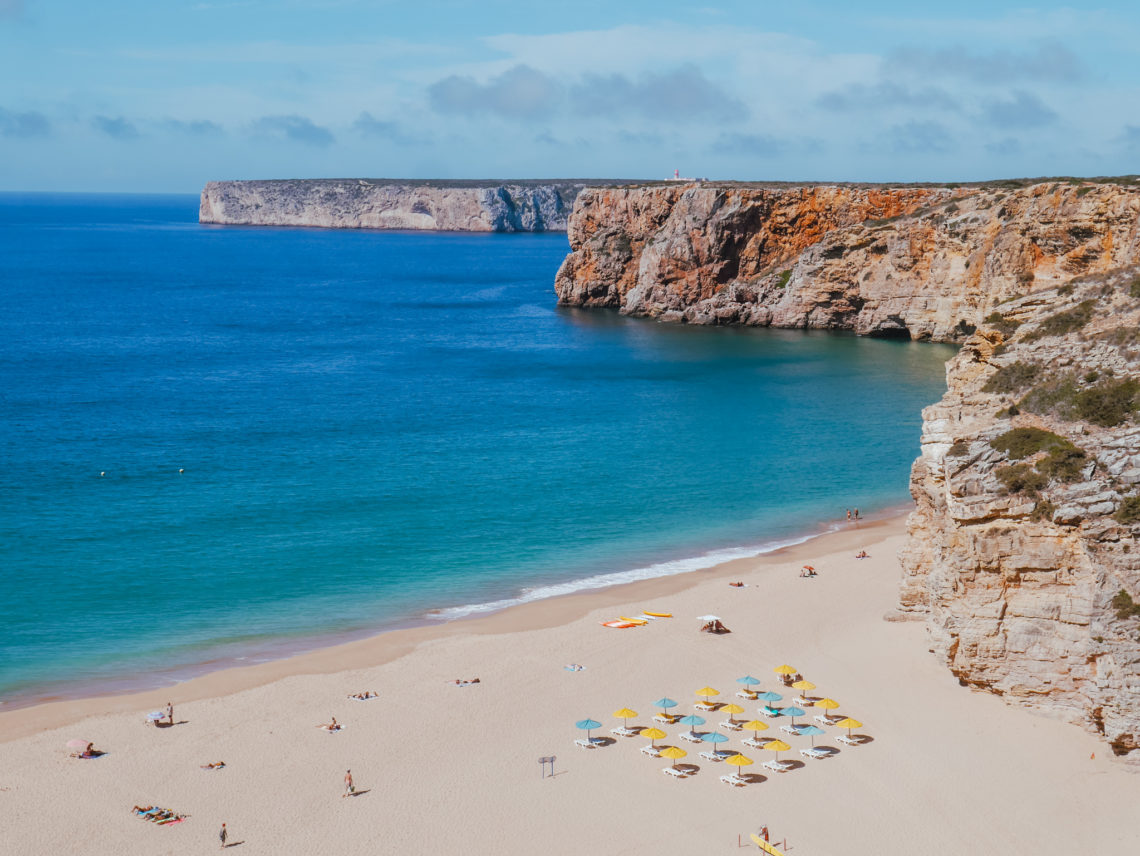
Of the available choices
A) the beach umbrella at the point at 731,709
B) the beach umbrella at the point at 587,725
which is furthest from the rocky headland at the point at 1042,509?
the beach umbrella at the point at 587,725

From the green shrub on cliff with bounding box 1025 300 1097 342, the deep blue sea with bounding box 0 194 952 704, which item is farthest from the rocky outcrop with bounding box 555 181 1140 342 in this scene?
the green shrub on cliff with bounding box 1025 300 1097 342

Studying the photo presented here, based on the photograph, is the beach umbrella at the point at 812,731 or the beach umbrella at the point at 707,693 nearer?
the beach umbrella at the point at 812,731

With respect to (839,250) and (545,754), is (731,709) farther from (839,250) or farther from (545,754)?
Result: (839,250)

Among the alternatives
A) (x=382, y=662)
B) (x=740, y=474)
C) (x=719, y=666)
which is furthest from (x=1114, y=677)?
(x=740, y=474)

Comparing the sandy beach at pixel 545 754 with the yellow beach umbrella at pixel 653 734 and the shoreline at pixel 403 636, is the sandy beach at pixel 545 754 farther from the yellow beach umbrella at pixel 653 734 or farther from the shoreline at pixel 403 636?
the yellow beach umbrella at pixel 653 734

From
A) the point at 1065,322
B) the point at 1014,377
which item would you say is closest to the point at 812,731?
the point at 1014,377

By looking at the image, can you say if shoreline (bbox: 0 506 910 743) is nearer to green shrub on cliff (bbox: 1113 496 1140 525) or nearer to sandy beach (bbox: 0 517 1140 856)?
sandy beach (bbox: 0 517 1140 856)
